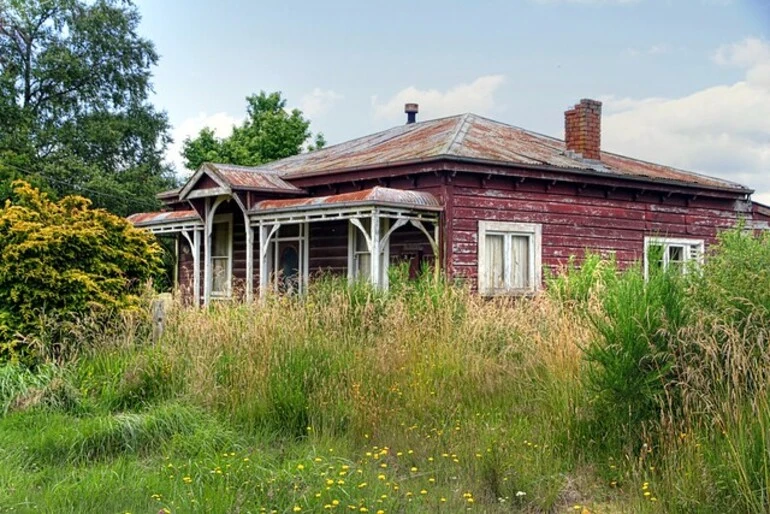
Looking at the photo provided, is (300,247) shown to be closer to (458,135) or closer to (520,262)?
(458,135)

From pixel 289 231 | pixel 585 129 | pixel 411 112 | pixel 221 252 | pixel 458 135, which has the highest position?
pixel 411 112

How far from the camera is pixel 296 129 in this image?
41.6 meters

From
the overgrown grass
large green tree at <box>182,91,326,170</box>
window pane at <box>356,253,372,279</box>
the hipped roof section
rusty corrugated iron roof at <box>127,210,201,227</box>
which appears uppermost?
large green tree at <box>182,91,326,170</box>

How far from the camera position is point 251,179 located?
677 inches

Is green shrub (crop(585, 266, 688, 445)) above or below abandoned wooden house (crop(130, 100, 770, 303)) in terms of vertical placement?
below

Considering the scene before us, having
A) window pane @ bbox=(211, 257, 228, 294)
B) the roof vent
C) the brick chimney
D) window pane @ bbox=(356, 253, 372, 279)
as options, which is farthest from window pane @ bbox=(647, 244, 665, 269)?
the roof vent

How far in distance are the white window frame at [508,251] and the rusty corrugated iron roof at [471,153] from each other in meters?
1.19

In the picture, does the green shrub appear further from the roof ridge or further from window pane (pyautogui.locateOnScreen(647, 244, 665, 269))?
the roof ridge

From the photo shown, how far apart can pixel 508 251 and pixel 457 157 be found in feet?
7.38

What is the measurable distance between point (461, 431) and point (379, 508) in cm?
168

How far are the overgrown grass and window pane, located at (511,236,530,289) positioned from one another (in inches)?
257

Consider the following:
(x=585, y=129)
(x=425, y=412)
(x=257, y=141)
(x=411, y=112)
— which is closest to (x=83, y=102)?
(x=257, y=141)

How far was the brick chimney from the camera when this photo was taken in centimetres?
1775

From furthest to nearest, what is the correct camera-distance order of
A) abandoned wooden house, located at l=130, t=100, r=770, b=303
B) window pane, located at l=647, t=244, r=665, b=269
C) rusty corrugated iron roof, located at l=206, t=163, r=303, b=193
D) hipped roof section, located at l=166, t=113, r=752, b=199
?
1. rusty corrugated iron roof, located at l=206, t=163, r=303, b=193
2. hipped roof section, located at l=166, t=113, r=752, b=199
3. abandoned wooden house, located at l=130, t=100, r=770, b=303
4. window pane, located at l=647, t=244, r=665, b=269
